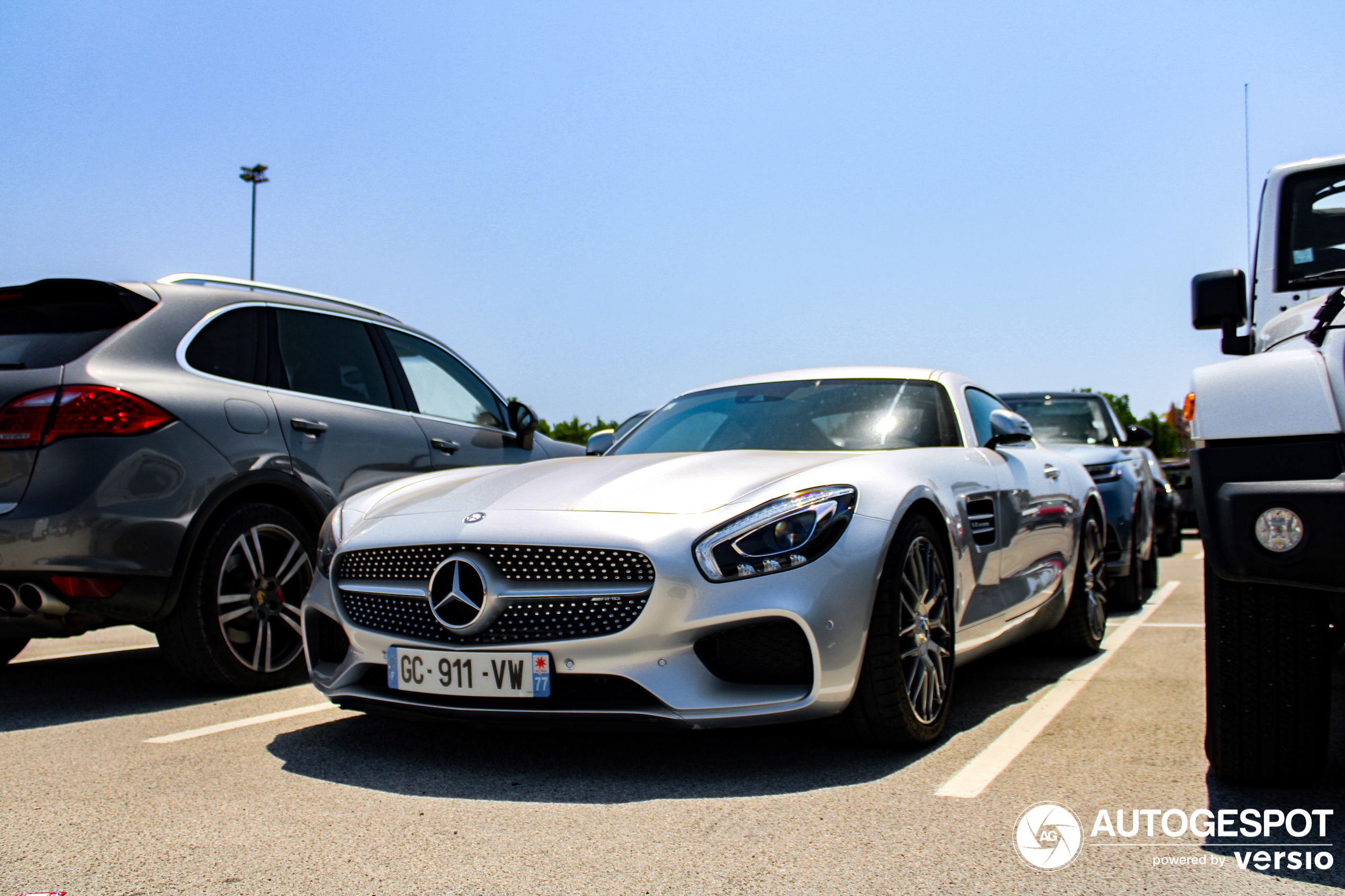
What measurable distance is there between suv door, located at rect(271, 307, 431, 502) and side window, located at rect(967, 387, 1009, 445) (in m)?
2.78

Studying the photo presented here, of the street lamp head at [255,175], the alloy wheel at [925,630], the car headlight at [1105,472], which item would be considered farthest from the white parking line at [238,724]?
the street lamp head at [255,175]

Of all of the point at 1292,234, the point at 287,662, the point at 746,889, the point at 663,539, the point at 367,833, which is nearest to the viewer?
the point at 746,889

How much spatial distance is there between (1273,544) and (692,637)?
4.99ft

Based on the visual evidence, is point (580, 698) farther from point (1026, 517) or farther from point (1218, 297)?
point (1218, 297)

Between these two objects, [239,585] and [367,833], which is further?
[239,585]

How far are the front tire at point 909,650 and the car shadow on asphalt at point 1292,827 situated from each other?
2.78ft

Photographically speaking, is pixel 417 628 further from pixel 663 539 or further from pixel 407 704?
pixel 663 539

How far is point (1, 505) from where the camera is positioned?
438 centimetres

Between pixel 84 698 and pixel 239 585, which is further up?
pixel 239 585

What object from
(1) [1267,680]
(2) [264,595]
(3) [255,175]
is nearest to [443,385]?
(2) [264,595]

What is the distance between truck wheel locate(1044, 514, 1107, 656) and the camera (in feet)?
19.4

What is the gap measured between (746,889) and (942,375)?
3246mm

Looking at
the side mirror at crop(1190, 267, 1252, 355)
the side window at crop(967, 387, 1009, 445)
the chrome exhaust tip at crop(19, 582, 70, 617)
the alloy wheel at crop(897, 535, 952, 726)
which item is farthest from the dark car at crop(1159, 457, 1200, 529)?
the chrome exhaust tip at crop(19, 582, 70, 617)

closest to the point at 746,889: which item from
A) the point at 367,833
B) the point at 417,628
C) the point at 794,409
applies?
the point at 367,833
